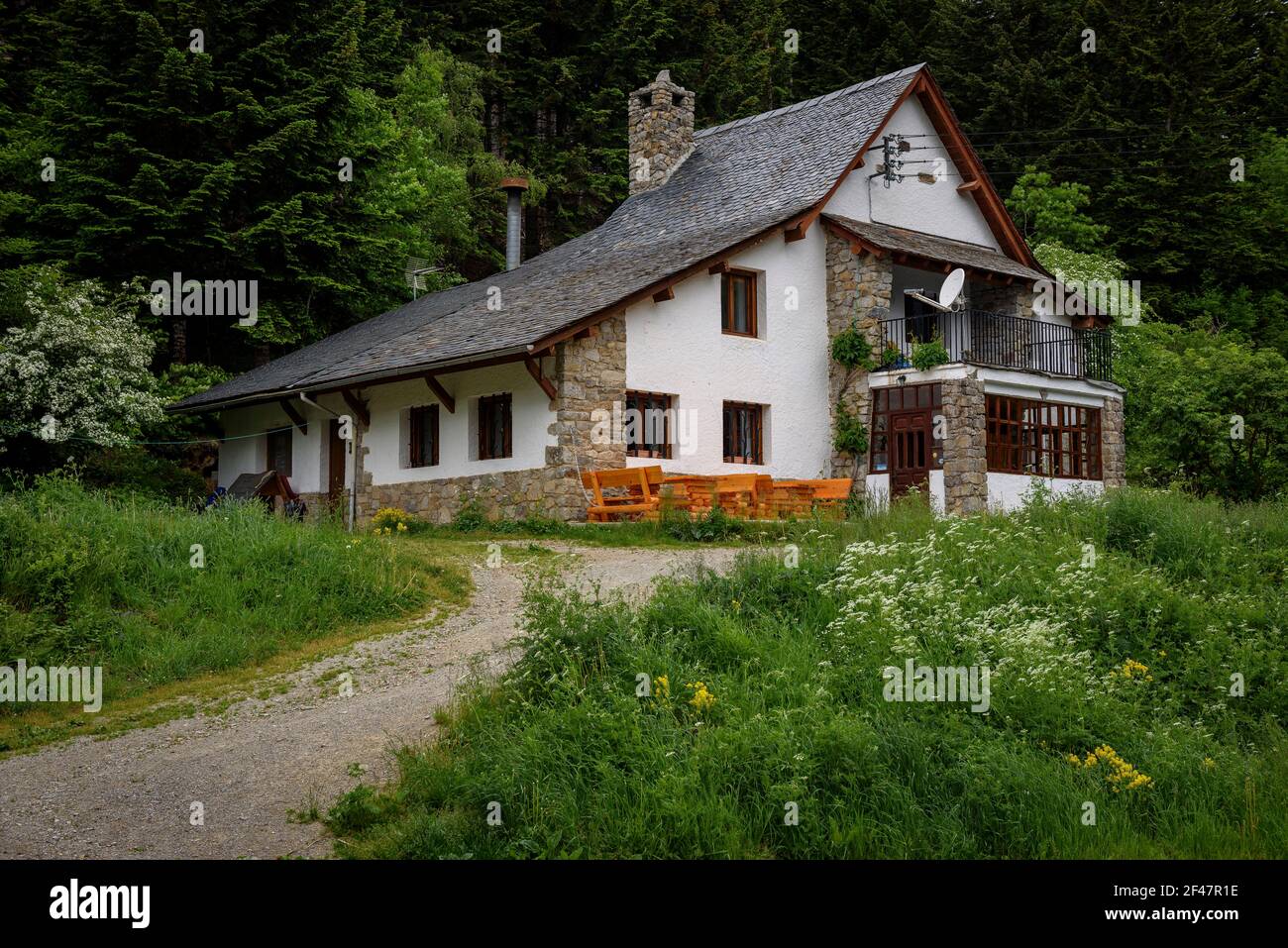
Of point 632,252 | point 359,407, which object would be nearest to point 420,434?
point 359,407

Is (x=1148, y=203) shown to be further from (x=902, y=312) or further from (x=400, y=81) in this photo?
(x=400, y=81)

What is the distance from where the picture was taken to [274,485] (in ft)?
88.4

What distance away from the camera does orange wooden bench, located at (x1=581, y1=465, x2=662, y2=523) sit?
20891 millimetres

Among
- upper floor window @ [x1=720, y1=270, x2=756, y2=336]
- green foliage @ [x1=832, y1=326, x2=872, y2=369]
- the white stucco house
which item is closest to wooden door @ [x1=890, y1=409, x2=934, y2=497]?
the white stucco house

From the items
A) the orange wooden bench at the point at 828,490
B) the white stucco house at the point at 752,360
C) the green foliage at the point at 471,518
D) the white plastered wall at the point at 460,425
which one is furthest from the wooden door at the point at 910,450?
the green foliage at the point at 471,518

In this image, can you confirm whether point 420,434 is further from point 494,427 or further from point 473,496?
point 473,496

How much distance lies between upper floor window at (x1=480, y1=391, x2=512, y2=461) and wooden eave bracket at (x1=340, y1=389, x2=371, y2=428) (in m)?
3.58

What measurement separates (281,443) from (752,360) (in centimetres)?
1164

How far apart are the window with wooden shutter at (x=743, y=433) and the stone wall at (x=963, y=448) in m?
3.40

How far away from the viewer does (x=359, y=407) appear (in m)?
26.5

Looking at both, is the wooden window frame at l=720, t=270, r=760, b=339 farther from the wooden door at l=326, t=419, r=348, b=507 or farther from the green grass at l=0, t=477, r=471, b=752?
the green grass at l=0, t=477, r=471, b=752

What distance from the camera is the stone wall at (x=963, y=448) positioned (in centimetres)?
2362

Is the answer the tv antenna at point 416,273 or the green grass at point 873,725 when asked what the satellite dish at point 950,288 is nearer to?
the green grass at point 873,725
